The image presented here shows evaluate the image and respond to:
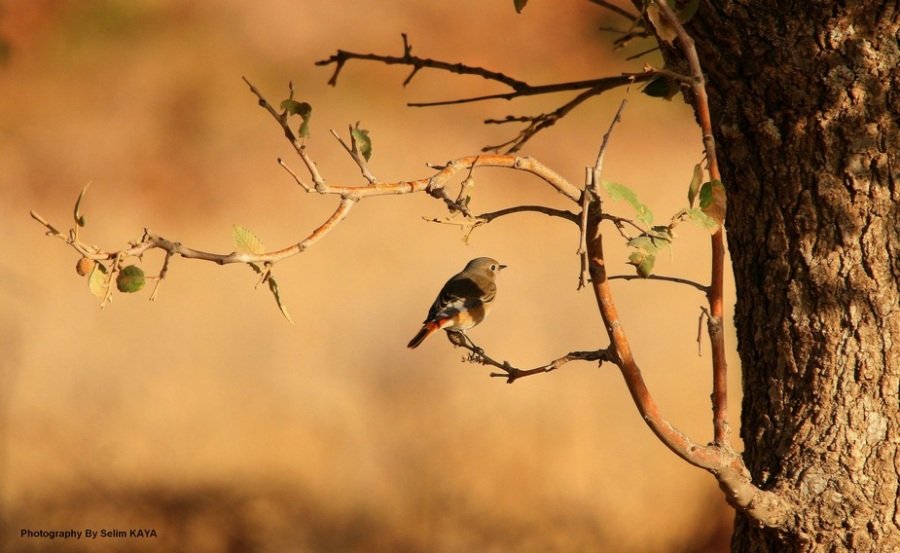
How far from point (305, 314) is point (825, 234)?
9.80ft

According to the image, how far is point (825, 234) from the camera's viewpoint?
4.76ft

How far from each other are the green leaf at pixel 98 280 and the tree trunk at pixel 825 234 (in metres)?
1.00

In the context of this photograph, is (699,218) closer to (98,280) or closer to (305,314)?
(98,280)

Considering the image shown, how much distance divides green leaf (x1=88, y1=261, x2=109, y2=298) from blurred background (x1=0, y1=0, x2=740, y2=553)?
242cm

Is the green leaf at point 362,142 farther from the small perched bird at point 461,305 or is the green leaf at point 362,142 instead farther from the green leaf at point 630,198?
the small perched bird at point 461,305

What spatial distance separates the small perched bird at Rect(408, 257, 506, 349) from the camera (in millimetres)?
2732

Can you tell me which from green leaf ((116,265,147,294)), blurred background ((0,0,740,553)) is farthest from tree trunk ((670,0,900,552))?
blurred background ((0,0,740,553))

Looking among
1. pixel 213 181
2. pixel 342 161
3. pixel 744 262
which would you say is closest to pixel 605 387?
pixel 342 161

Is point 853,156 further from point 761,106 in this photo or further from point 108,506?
point 108,506

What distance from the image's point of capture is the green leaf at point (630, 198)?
1111mm

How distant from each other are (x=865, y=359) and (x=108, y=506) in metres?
2.69

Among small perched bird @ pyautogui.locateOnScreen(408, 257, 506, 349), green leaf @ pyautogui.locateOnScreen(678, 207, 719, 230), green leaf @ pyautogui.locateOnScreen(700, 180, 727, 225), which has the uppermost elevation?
small perched bird @ pyautogui.locateOnScreen(408, 257, 506, 349)

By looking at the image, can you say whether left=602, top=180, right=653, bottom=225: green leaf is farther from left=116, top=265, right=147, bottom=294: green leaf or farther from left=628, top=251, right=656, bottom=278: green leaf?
left=116, top=265, right=147, bottom=294: green leaf

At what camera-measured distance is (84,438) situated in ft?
11.6
